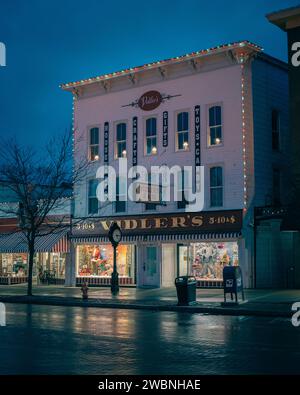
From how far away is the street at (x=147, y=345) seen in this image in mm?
10180

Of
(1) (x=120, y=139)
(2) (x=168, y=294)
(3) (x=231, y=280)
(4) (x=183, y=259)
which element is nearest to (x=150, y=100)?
(1) (x=120, y=139)

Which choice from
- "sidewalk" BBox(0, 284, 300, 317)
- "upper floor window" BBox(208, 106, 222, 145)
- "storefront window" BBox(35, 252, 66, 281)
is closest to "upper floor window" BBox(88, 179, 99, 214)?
"storefront window" BBox(35, 252, 66, 281)

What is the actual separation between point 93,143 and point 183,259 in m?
8.79

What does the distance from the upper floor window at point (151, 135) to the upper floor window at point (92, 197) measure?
13.5ft

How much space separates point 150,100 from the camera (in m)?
32.6

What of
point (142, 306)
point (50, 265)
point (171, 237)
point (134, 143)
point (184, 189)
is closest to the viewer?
point (142, 306)

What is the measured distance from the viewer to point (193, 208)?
3066 cm

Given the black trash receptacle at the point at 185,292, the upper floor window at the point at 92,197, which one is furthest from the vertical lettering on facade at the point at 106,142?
the black trash receptacle at the point at 185,292

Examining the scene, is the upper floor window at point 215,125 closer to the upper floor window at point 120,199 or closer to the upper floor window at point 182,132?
the upper floor window at point 182,132

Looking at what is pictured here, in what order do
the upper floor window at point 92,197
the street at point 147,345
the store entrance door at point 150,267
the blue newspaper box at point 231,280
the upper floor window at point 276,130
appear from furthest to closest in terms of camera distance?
the upper floor window at point 92,197
the store entrance door at point 150,267
the upper floor window at point 276,130
the blue newspaper box at point 231,280
the street at point 147,345

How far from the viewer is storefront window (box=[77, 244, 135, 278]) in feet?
109

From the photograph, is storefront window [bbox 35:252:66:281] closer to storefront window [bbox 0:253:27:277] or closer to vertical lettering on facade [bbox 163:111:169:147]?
storefront window [bbox 0:253:27:277]

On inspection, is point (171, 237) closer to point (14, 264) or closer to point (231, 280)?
point (231, 280)

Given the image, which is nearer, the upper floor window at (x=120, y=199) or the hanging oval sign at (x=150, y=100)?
the hanging oval sign at (x=150, y=100)
